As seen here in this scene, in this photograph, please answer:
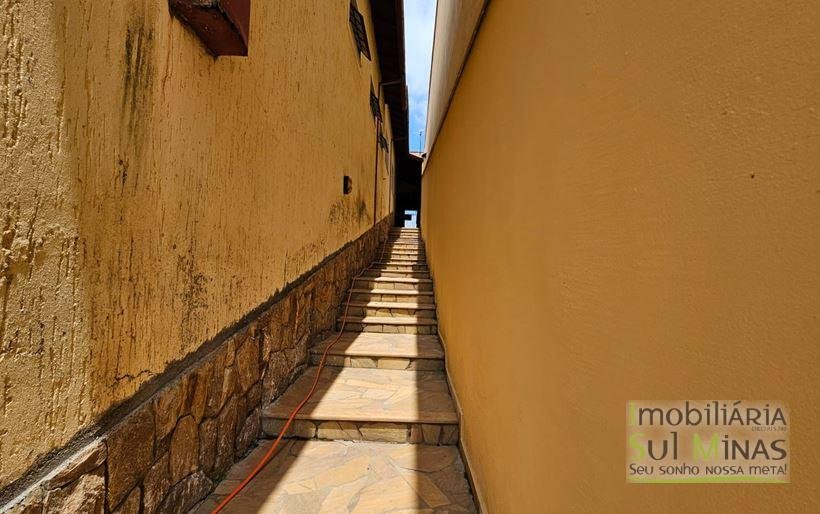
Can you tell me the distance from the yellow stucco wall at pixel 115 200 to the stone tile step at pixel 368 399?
82cm

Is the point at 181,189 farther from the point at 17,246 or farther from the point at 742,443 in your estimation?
the point at 742,443

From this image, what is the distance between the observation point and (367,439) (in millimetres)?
2404

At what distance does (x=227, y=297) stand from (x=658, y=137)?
192cm

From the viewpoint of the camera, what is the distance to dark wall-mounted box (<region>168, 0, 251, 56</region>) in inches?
55.5

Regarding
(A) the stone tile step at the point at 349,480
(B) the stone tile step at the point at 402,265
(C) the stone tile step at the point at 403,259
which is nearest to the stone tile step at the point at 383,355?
(A) the stone tile step at the point at 349,480

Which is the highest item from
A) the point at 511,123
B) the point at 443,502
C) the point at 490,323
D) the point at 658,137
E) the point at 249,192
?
the point at 511,123

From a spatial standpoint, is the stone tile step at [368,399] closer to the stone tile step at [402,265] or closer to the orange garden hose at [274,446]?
the orange garden hose at [274,446]

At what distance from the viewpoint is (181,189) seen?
1493 millimetres

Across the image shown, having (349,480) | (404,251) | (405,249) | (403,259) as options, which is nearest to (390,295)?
(403,259)

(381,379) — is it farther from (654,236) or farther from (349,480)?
(654,236)

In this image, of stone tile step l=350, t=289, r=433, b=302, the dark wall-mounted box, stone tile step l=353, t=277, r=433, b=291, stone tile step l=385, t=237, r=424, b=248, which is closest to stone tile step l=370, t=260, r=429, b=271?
stone tile step l=353, t=277, r=433, b=291

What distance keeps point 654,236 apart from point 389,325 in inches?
139

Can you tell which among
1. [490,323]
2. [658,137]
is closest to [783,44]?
[658,137]

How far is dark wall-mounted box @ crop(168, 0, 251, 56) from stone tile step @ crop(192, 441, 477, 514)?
2.11 metres
